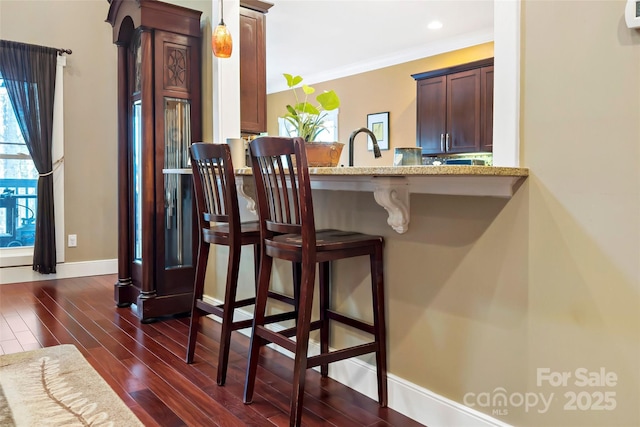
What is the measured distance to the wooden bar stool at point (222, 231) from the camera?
7.45 ft

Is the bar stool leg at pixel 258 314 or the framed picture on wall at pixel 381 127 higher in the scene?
the framed picture on wall at pixel 381 127

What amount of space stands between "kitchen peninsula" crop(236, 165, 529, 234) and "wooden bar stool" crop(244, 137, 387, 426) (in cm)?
13

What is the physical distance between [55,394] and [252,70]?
241cm

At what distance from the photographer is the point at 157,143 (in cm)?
335

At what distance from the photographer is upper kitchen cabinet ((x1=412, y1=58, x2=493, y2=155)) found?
16.8 ft

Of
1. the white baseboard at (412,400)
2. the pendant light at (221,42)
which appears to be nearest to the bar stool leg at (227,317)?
the white baseboard at (412,400)

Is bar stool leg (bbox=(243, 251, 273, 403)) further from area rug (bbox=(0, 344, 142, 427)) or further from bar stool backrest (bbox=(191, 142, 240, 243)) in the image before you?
area rug (bbox=(0, 344, 142, 427))

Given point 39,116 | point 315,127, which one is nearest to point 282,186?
point 315,127

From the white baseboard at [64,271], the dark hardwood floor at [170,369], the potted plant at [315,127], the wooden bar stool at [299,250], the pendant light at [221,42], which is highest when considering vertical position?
the pendant light at [221,42]

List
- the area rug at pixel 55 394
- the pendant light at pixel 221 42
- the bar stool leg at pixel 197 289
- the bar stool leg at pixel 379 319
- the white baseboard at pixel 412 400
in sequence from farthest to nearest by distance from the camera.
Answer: the pendant light at pixel 221 42 < the bar stool leg at pixel 197 289 < the bar stool leg at pixel 379 319 < the area rug at pixel 55 394 < the white baseboard at pixel 412 400

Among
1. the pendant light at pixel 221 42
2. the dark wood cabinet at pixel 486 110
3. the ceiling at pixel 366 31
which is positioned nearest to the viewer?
the pendant light at pixel 221 42

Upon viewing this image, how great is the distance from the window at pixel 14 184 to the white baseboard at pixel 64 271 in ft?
0.88

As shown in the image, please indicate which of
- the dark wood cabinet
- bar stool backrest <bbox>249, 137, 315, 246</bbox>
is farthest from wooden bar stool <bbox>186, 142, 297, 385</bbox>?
the dark wood cabinet

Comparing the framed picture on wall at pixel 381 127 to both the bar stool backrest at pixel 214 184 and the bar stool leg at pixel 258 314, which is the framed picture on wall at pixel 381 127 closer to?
the bar stool backrest at pixel 214 184
